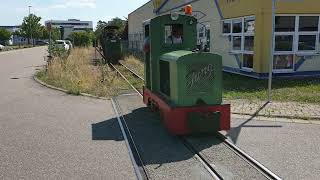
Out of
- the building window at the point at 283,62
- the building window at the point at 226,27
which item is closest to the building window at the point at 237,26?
the building window at the point at 226,27

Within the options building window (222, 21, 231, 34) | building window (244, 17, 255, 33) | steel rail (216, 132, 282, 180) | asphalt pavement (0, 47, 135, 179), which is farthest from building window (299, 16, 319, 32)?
steel rail (216, 132, 282, 180)

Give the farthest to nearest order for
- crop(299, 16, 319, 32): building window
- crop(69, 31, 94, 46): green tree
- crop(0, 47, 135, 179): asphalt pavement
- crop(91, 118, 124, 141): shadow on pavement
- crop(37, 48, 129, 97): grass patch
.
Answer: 1. crop(69, 31, 94, 46): green tree
2. crop(299, 16, 319, 32): building window
3. crop(37, 48, 129, 97): grass patch
4. crop(91, 118, 124, 141): shadow on pavement
5. crop(0, 47, 135, 179): asphalt pavement

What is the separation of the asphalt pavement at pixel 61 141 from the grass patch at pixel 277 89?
410cm

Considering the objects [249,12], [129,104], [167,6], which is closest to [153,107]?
[129,104]

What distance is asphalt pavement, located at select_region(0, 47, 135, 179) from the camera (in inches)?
226

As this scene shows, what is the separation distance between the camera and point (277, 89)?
12516 mm

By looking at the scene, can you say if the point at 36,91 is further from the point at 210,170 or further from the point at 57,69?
the point at 210,170

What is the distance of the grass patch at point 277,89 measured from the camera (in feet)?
36.1

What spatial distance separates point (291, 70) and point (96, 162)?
448 inches

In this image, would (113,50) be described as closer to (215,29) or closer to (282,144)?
(215,29)

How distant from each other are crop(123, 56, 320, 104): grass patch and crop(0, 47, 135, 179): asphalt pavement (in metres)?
4.10

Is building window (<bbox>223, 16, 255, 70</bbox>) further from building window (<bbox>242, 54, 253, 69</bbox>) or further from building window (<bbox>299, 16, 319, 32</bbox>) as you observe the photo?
building window (<bbox>299, 16, 319, 32</bbox>)

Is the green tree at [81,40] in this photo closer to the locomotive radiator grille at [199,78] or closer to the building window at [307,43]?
the building window at [307,43]

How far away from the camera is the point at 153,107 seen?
9383 mm
